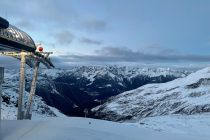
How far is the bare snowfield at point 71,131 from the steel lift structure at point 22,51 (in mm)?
4197

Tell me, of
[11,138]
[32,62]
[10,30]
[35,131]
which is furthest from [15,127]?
[32,62]

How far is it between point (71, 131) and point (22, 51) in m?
8.09

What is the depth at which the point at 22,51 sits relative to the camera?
2669 centimetres

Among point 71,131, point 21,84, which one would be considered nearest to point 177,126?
point 21,84

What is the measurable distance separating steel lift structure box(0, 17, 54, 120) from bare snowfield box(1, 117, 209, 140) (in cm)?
420

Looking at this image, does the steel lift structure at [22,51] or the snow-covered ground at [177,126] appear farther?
the snow-covered ground at [177,126]

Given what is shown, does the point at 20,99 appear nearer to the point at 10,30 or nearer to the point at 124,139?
the point at 10,30

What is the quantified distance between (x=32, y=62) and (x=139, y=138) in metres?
12.6

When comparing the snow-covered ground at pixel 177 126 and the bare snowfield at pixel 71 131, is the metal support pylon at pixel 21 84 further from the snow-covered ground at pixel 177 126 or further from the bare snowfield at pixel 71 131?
the snow-covered ground at pixel 177 126

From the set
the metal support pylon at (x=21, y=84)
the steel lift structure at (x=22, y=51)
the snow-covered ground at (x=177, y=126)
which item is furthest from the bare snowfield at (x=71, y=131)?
the snow-covered ground at (x=177, y=126)

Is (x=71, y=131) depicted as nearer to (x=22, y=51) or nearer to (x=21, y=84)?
(x=22, y=51)

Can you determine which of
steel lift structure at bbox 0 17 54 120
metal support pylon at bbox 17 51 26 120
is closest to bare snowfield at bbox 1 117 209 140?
steel lift structure at bbox 0 17 54 120

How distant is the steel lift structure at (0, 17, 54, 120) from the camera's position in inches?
838

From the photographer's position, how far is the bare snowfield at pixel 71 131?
19078 mm
